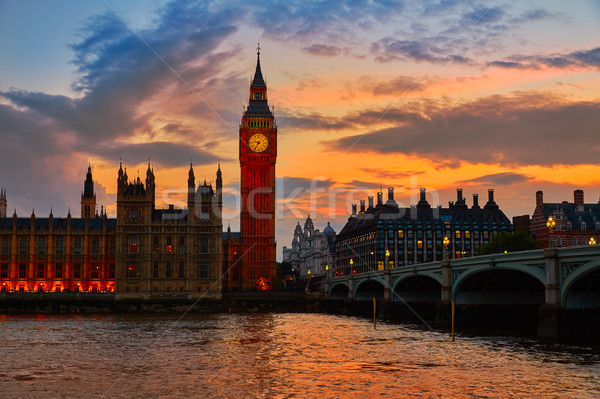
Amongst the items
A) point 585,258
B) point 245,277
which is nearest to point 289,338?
point 585,258

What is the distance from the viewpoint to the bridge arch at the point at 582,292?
55.9 metres

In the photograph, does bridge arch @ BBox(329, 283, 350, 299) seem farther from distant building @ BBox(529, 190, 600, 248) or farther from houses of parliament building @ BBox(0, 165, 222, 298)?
distant building @ BBox(529, 190, 600, 248)

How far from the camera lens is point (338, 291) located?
145m

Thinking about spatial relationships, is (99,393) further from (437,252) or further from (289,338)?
(437,252)

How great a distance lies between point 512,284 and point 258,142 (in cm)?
10611

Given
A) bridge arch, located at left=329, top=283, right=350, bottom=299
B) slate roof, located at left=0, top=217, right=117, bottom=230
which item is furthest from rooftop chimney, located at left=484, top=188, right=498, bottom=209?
slate roof, located at left=0, top=217, right=117, bottom=230

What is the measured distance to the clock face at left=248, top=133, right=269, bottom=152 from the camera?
17612 cm

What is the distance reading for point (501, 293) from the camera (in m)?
80.5

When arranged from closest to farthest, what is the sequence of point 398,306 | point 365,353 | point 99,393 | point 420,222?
point 99,393, point 365,353, point 398,306, point 420,222

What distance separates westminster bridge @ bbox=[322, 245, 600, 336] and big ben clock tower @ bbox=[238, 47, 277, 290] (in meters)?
43.6

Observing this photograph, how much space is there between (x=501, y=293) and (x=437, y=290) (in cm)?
2206

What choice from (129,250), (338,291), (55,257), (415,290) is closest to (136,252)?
(129,250)

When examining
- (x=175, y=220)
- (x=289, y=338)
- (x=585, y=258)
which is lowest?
(x=289, y=338)

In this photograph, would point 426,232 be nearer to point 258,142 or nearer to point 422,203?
point 422,203
